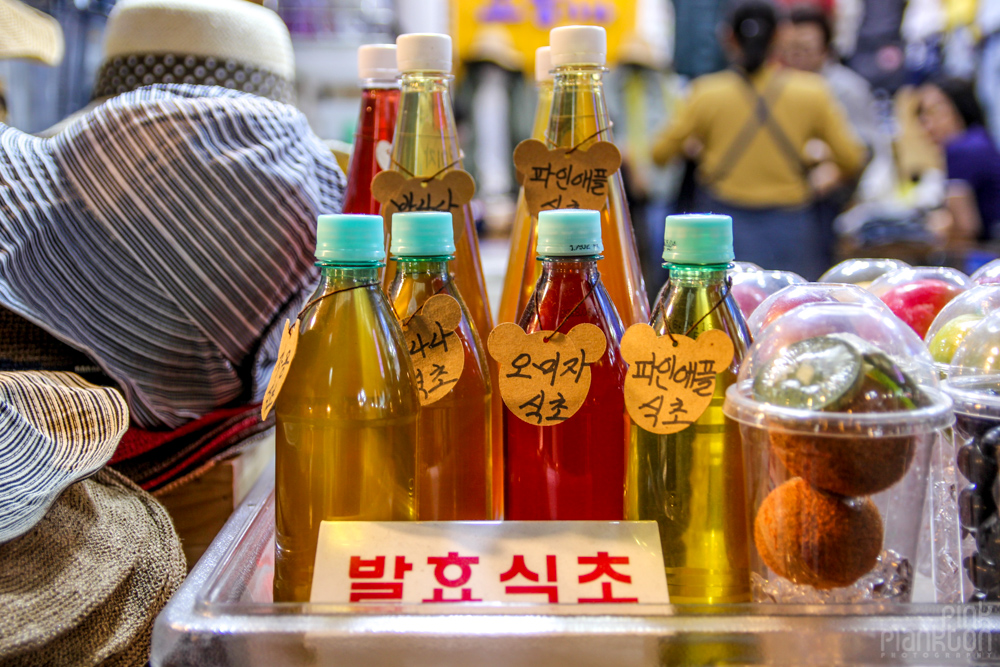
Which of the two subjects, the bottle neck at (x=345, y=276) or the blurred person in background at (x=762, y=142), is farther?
the blurred person in background at (x=762, y=142)

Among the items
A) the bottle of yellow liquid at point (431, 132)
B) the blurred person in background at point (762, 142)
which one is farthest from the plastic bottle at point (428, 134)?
the blurred person in background at point (762, 142)

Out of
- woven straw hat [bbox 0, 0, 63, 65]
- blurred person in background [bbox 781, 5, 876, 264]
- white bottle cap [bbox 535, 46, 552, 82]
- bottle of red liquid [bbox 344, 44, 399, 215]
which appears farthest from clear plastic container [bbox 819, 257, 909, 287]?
blurred person in background [bbox 781, 5, 876, 264]

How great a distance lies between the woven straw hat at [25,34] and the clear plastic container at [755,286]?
981mm

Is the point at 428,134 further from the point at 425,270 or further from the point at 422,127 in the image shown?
the point at 425,270

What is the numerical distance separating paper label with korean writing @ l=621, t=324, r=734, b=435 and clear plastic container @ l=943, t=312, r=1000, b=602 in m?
0.15

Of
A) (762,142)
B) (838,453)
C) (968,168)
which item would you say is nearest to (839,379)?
(838,453)

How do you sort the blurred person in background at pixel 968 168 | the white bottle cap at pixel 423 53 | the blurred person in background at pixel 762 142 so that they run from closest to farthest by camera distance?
the white bottle cap at pixel 423 53 < the blurred person in background at pixel 762 142 < the blurred person in background at pixel 968 168

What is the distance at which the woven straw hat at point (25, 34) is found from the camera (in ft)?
3.46

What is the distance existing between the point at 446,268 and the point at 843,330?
0.30 metres

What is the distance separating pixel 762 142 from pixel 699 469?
212 cm

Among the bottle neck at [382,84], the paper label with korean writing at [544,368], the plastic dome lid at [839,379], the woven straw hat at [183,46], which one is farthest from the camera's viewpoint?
the woven straw hat at [183,46]

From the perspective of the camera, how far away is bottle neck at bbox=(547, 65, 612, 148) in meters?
0.73

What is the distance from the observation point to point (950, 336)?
0.62 meters

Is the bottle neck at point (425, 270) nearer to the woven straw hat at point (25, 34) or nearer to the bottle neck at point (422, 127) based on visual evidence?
the bottle neck at point (422, 127)
